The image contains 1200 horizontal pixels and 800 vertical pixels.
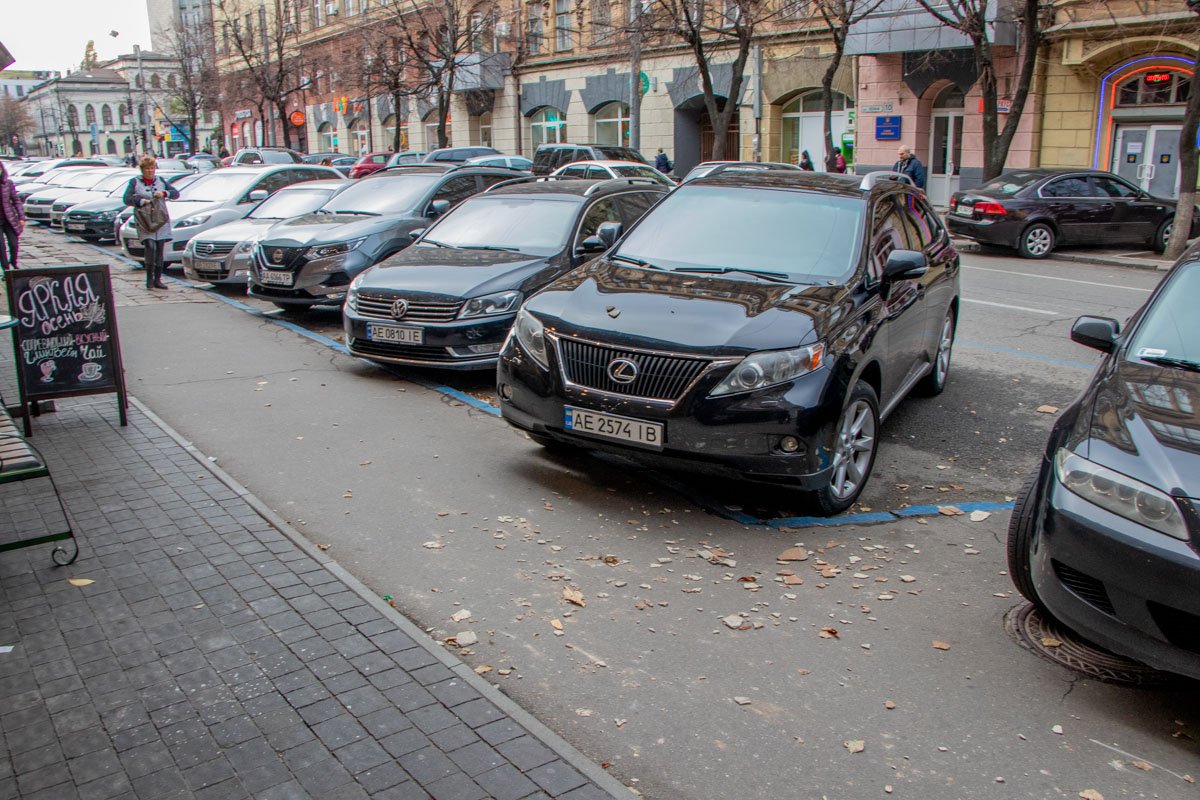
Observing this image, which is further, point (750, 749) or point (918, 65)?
point (918, 65)

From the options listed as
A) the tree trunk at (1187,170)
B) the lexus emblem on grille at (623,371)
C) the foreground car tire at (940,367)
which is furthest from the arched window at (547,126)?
the lexus emblem on grille at (623,371)

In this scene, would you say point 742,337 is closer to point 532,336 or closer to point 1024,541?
point 532,336

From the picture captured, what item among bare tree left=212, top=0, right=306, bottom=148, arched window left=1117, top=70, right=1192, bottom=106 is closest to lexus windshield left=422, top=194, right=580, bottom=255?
arched window left=1117, top=70, right=1192, bottom=106

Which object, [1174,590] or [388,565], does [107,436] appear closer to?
[388,565]

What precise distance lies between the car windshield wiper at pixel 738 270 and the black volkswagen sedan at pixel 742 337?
14 mm

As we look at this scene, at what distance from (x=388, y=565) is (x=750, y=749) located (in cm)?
221

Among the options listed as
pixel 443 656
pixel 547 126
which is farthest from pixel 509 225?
pixel 547 126

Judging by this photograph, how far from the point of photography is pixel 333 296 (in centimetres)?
1134

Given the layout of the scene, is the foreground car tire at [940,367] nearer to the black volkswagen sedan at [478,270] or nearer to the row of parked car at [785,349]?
the row of parked car at [785,349]

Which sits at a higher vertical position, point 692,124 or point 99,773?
point 692,124

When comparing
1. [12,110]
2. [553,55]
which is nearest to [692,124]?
[553,55]

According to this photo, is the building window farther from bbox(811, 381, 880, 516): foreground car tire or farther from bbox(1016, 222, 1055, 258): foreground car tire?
bbox(811, 381, 880, 516): foreground car tire

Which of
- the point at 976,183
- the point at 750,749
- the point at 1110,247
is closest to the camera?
the point at 750,749

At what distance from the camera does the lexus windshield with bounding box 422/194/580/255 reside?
948cm
